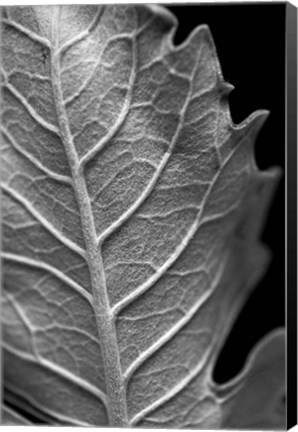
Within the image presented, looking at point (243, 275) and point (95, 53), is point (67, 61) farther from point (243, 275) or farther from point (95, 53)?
point (243, 275)

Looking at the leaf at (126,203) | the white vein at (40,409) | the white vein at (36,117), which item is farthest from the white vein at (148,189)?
the white vein at (40,409)

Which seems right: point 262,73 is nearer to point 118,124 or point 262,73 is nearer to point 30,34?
point 118,124

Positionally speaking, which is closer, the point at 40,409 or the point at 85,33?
the point at 85,33

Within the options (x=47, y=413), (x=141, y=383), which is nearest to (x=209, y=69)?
(x=141, y=383)

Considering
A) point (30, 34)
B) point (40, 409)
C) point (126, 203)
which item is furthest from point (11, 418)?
point (30, 34)

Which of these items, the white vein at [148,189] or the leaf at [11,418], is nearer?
the white vein at [148,189]

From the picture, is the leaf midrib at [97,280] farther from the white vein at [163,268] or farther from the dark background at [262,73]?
the dark background at [262,73]

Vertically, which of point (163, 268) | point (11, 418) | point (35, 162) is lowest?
point (11, 418)
